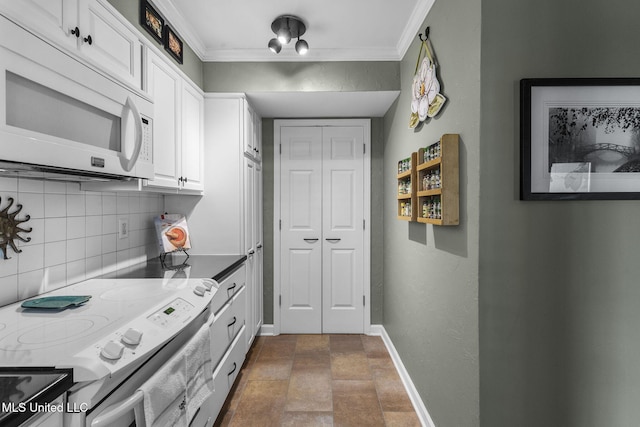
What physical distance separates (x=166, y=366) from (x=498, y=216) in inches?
54.4

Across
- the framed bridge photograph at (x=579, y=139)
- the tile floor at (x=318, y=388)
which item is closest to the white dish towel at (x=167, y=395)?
the tile floor at (x=318, y=388)

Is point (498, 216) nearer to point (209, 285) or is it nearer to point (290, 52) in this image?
point (209, 285)

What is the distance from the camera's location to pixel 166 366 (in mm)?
1194

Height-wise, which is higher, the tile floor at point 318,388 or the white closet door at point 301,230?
the white closet door at point 301,230

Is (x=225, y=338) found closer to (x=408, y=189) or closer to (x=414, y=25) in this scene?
(x=408, y=189)

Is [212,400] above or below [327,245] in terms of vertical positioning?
below

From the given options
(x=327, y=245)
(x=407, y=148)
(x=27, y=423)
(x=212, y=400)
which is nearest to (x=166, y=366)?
(x=27, y=423)

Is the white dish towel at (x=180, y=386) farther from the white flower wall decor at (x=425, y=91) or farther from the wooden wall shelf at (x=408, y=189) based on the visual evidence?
the white flower wall decor at (x=425, y=91)

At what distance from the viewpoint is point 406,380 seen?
2404 mm

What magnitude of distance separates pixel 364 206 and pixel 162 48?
7.16 ft

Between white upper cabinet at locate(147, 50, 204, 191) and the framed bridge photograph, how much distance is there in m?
1.85

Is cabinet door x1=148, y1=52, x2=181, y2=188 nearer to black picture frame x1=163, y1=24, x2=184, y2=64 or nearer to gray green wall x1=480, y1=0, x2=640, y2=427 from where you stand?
black picture frame x1=163, y1=24, x2=184, y2=64

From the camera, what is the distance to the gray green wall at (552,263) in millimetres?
1317

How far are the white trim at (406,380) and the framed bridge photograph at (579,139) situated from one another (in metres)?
1.45
